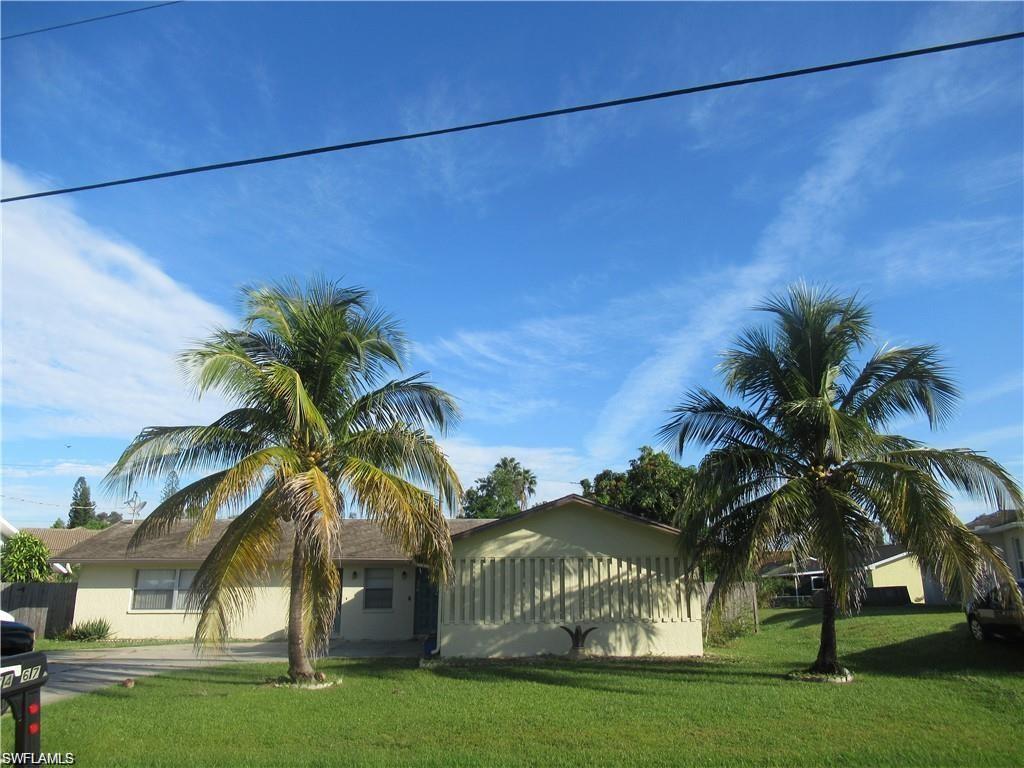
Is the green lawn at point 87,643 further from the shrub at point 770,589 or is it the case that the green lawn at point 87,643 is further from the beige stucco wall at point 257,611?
the shrub at point 770,589

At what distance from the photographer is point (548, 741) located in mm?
8844

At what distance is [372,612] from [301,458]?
11.6 m

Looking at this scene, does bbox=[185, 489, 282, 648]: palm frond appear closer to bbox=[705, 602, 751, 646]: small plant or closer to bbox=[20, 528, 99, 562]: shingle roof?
bbox=[705, 602, 751, 646]: small plant

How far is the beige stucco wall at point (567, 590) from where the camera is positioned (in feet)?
55.9

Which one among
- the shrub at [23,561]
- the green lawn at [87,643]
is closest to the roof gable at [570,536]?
the green lawn at [87,643]

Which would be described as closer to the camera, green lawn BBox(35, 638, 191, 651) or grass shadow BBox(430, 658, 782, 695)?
grass shadow BBox(430, 658, 782, 695)

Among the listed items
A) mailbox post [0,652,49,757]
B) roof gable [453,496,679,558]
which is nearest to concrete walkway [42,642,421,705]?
roof gable [453,496,679,558]

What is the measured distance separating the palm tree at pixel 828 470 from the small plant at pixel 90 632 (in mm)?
18538

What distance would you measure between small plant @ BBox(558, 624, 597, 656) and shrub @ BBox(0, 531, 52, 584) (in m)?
21.3

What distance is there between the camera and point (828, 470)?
13328mm

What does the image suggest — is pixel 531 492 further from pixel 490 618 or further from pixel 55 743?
pixel 55 743

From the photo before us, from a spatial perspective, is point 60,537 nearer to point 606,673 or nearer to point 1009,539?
point 606,673

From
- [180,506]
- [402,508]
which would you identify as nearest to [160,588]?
[180,506]

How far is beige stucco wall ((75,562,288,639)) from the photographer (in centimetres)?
2305
